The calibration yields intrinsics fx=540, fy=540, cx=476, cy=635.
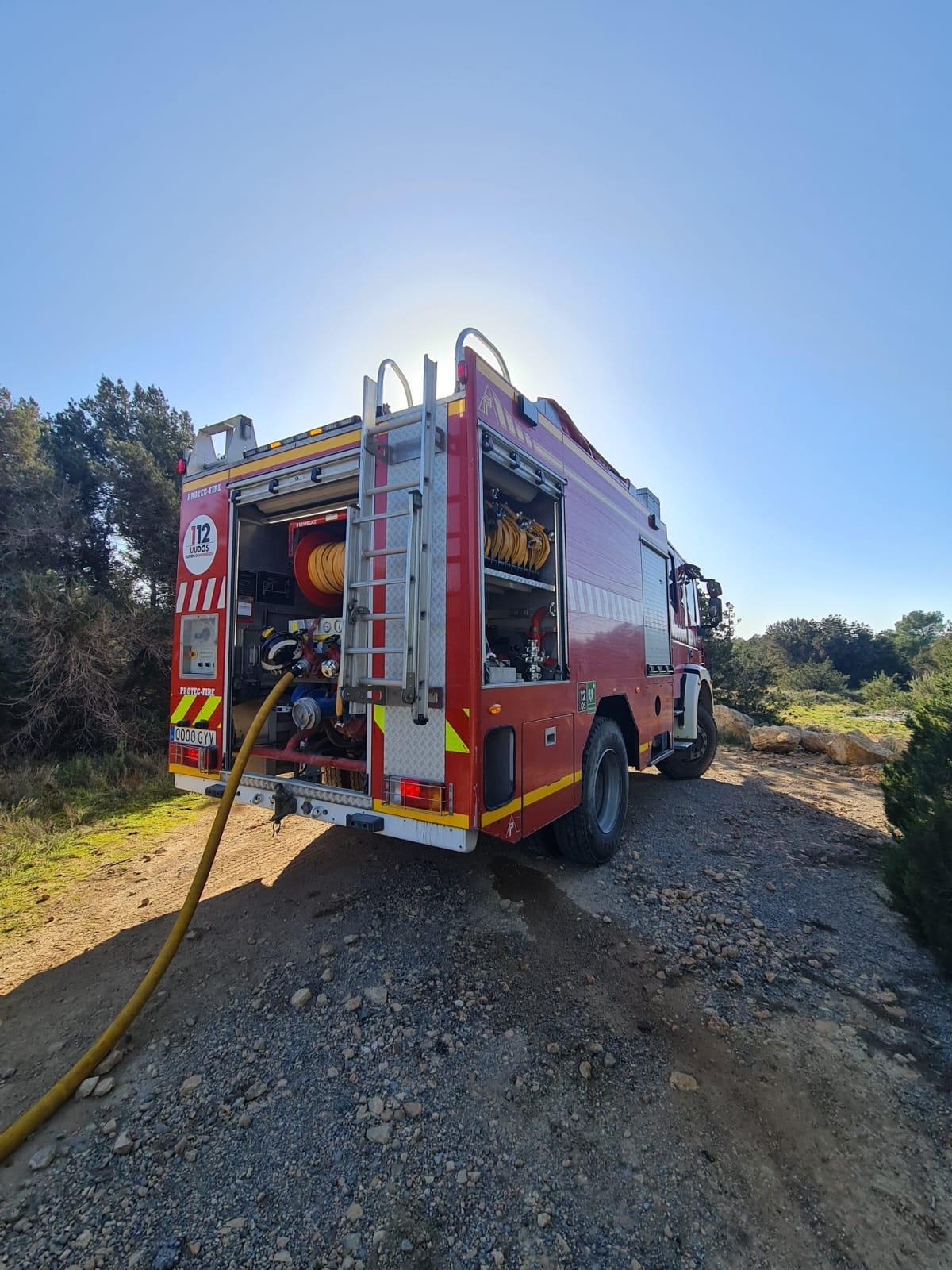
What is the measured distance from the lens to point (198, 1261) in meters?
1.59

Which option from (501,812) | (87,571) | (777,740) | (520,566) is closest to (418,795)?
(501,812)

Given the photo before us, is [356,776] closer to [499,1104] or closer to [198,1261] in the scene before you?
[499,1104]

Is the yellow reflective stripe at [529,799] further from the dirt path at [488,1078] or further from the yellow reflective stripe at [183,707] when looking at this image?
the yellow reflective stripe at [183,707]

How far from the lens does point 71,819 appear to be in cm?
565

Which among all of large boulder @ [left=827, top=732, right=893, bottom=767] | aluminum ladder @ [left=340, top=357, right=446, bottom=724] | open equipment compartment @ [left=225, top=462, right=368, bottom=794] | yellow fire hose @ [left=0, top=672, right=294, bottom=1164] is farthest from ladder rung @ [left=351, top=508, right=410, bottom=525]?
large boulder @ [left=827, top=732, right=893, bottom=767]

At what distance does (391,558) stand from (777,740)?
33.8ft

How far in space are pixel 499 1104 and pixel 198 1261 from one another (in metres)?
1.07

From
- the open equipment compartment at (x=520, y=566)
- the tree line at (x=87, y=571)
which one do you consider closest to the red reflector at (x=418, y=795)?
the open equipment compartment at (x=520, y=566)

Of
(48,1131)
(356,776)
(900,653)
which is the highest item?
(900,653)

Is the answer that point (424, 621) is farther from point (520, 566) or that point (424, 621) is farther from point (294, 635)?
point (294, 635)

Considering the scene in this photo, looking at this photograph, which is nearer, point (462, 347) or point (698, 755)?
point (462, 347)

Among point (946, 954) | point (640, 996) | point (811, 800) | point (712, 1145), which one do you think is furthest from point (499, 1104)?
point (811, 800)

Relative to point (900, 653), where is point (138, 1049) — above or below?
below

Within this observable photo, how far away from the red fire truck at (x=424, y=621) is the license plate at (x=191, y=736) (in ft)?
0.06
